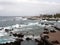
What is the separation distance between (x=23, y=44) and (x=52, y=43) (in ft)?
15.6

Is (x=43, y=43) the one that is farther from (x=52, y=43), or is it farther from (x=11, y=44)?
(x=11, y=44)

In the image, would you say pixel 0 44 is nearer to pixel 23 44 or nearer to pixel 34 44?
pixel 23 44

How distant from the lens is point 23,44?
21.2 metres

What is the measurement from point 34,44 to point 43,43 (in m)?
1.46

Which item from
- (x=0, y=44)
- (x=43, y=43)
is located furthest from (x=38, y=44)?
(x=0, y=44)

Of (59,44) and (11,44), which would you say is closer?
(59,44)

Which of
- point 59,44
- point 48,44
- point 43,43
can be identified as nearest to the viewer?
point 59,44

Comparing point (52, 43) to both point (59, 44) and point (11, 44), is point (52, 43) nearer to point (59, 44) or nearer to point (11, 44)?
point (59, 44)

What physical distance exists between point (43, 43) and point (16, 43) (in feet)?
11.9

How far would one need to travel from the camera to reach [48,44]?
1834 centimetres

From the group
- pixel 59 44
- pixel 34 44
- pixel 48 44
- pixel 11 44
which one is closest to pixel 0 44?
pixel 11 44

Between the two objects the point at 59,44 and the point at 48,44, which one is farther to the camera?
the point at 48,44

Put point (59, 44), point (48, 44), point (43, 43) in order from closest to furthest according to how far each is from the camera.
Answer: point (59, 44)
point (48, 44)
point (43, 43)

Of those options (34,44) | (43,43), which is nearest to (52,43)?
(43,43)
